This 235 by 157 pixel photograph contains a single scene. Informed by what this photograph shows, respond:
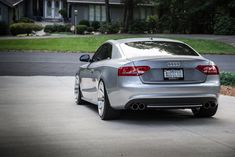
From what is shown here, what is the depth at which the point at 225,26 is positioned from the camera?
4588 centimetres

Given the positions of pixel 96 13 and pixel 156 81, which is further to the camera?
pixel 96 13

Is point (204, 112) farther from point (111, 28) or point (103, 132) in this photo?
point (111, 28)

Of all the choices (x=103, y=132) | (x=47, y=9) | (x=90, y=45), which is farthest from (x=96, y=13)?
(x=103, y=132)

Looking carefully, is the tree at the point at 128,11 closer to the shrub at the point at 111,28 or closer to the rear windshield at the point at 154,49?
the shrub at the point at 111,28

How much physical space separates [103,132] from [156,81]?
4.03 feet

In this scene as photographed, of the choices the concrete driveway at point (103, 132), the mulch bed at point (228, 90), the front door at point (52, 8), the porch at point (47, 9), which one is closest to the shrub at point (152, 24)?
the porch at point (47, 9)

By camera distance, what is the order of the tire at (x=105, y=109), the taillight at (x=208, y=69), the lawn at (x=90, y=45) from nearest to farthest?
1. the taillight at (x=208, y=69)
2. the tire at (x=105, y=109)
3. the lawn at (x=90, y=45)

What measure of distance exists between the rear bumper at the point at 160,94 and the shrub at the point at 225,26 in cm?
3741

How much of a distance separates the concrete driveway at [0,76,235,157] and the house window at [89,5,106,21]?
164 ft

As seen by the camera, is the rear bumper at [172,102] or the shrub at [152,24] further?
the shrub at [152,24]

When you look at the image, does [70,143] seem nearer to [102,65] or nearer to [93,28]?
[102,65]

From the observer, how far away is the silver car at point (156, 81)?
874 centimetres

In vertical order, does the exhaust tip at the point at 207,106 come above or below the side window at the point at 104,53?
below

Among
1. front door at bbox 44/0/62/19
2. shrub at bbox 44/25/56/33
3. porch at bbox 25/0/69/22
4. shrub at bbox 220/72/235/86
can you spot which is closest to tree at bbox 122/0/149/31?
shrub at bbox 44/25/56/33
